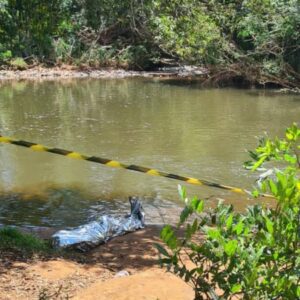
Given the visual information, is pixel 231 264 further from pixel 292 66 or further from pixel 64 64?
pixel 64 64

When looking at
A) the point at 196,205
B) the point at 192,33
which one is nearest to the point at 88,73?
the point at 192,33

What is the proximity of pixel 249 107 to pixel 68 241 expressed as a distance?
40.7ft

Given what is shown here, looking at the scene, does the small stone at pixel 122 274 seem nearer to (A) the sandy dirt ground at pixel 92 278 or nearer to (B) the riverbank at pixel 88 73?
(A) the sandy dirt ground at pixel 92 278

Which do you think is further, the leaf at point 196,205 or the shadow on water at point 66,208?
the shadow on water at point 66,208

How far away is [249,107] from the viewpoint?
16.9 meters

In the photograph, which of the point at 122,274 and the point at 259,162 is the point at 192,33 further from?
the point at 259,162

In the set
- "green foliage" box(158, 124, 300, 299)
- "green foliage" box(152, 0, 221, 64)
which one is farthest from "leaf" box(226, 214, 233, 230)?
"green foliage" box(152, 0, 221, 64)

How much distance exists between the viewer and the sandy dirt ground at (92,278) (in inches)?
146

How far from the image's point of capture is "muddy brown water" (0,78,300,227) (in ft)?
26.1

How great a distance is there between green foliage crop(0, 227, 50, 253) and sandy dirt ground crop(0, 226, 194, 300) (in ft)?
0.71

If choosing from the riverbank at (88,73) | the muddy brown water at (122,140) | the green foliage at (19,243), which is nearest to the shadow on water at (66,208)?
the muddy brown water at (122,140)

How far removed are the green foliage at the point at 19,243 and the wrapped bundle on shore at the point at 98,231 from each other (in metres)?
0.22

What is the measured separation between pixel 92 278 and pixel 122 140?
8.02m

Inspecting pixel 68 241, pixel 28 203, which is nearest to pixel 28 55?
pixel 28 203
